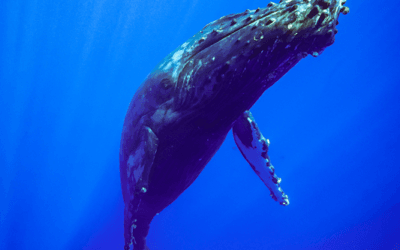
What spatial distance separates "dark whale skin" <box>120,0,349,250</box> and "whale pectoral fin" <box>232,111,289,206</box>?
79 cm

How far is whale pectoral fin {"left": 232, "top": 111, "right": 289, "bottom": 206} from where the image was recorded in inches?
175

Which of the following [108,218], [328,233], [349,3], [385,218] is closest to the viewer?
[108,218]

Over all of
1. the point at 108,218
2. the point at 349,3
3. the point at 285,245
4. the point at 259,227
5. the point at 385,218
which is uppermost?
the point at 349,3

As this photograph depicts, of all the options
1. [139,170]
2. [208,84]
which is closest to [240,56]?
[208,84]

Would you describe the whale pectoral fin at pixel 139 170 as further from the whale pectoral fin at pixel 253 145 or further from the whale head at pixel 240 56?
the whale pectoral fin at pixel 253 145

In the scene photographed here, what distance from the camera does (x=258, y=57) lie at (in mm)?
2600

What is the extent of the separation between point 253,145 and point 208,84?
2.23 m

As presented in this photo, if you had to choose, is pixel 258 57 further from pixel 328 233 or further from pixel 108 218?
pixel 328 233

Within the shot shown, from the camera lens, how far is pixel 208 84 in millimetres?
2805

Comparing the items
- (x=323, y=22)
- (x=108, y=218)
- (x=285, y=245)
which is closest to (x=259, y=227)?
(x=285, y=245)

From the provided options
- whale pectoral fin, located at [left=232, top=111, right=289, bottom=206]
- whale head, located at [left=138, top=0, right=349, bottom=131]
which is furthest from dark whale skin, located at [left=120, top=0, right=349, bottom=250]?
whale pectoral fin, located at [left=232, top=111, right=289, bottom=206]

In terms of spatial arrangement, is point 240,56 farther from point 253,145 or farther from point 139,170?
point 253,145

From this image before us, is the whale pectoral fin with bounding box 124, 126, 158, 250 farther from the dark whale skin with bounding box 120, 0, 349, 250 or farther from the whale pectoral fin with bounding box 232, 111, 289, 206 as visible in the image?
the whale pectoral fin with bounding box 232, 111, 289, 206

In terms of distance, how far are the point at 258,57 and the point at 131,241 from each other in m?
4.16
